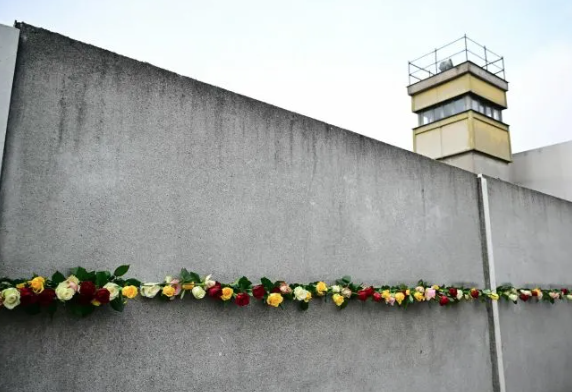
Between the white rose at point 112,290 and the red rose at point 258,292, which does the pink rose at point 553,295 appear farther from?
the white rose at point 112,290

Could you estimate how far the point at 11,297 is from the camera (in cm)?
169

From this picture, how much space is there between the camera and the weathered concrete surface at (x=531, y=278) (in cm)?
454

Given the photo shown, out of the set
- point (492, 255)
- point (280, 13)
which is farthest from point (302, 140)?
point (280, 13)

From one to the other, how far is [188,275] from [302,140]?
132 centimetres

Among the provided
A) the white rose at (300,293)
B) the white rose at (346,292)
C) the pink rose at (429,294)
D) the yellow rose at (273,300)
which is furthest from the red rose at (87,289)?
the pink rose at (429,294)

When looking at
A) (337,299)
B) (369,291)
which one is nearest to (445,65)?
(369,291)

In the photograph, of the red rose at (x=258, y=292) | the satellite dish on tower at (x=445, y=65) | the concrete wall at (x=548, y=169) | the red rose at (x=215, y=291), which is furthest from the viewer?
the satellite dish on tower at (x=445, y=65)

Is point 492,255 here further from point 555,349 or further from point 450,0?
point 450,0

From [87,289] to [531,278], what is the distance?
4887mm

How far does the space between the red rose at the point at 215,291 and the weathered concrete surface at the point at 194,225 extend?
9 cm

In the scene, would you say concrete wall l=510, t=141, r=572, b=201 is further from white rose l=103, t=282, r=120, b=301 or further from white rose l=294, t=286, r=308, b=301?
white rose l=103, t=282, r=120, b=301

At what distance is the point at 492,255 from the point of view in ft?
14.9

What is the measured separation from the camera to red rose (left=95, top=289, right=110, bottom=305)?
1888 millimetres

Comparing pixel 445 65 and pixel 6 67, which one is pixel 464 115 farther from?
pixel 6 67
